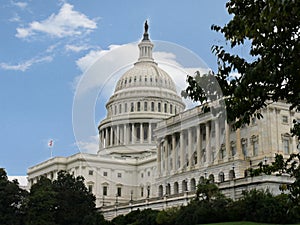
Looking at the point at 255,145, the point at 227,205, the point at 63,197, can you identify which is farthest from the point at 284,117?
the point at 63,197

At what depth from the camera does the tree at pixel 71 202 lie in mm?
87188

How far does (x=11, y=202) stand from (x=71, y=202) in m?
10.1

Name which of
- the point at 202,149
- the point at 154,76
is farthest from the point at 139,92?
the point at 202,149

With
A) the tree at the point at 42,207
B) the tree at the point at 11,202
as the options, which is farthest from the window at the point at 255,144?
the tree at the point at 11,202

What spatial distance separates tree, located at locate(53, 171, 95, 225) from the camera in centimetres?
8719

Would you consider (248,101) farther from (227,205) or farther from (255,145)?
(255,145)

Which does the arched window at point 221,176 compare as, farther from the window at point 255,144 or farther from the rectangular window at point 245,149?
the window at point 255,144

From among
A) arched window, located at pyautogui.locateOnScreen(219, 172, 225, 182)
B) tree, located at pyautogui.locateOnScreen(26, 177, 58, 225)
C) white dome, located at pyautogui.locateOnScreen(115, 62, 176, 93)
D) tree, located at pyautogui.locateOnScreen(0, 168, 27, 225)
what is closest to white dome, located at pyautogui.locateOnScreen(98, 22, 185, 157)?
white dome, located at pyautogui.locateOnScreen(115, 62, 176, 93)

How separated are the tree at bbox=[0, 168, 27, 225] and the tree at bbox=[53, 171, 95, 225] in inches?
244

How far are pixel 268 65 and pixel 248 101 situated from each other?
1.70 metres

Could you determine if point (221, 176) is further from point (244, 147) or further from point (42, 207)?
point (42, 207)

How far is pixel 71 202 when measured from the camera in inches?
3553

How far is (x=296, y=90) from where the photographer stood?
1534cm

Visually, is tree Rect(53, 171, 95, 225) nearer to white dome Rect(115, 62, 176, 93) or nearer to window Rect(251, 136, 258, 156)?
window Rect(251, 136, 258, 156)
